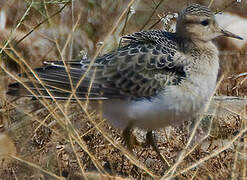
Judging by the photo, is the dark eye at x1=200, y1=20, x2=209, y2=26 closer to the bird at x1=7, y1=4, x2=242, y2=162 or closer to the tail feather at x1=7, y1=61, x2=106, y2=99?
the bird at x1=7, y1=4, x2=242, y2=162

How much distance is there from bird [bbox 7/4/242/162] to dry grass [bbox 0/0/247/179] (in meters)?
0.18

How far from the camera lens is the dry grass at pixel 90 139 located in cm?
416

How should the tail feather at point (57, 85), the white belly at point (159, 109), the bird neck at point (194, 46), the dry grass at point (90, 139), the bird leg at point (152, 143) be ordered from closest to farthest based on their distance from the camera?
the dry grass at point (90, 139) → the white belly at point (159, 109) → the tail feather at point (57, 85) → the bird neck at point (194, 46) → the bird leg at point (152, 143)

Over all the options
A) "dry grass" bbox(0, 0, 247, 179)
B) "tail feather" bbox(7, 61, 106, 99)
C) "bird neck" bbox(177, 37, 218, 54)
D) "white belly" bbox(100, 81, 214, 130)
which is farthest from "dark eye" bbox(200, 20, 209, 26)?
"tail feather" bbox(7, 61, 106, 99)

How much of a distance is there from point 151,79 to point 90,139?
99 centimetres

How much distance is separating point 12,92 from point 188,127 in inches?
68.8

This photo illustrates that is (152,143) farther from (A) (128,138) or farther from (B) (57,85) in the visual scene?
(B) (57,85)

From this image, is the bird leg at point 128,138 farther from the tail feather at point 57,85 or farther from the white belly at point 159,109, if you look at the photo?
the tail feather at point 57,85

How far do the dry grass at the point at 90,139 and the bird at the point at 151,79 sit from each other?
0.18 metres

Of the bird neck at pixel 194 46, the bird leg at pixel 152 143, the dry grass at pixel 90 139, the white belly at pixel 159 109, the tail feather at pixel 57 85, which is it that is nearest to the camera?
the dry grass at pixel 90 139

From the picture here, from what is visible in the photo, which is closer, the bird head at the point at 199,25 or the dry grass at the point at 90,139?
the dry grass at the point at 90,139

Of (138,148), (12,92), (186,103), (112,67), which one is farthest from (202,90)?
(12,92)

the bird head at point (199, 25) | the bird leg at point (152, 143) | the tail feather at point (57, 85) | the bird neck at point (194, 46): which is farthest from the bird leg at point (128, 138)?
the bird head at point (199, 25)

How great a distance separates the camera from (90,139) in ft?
17.6
